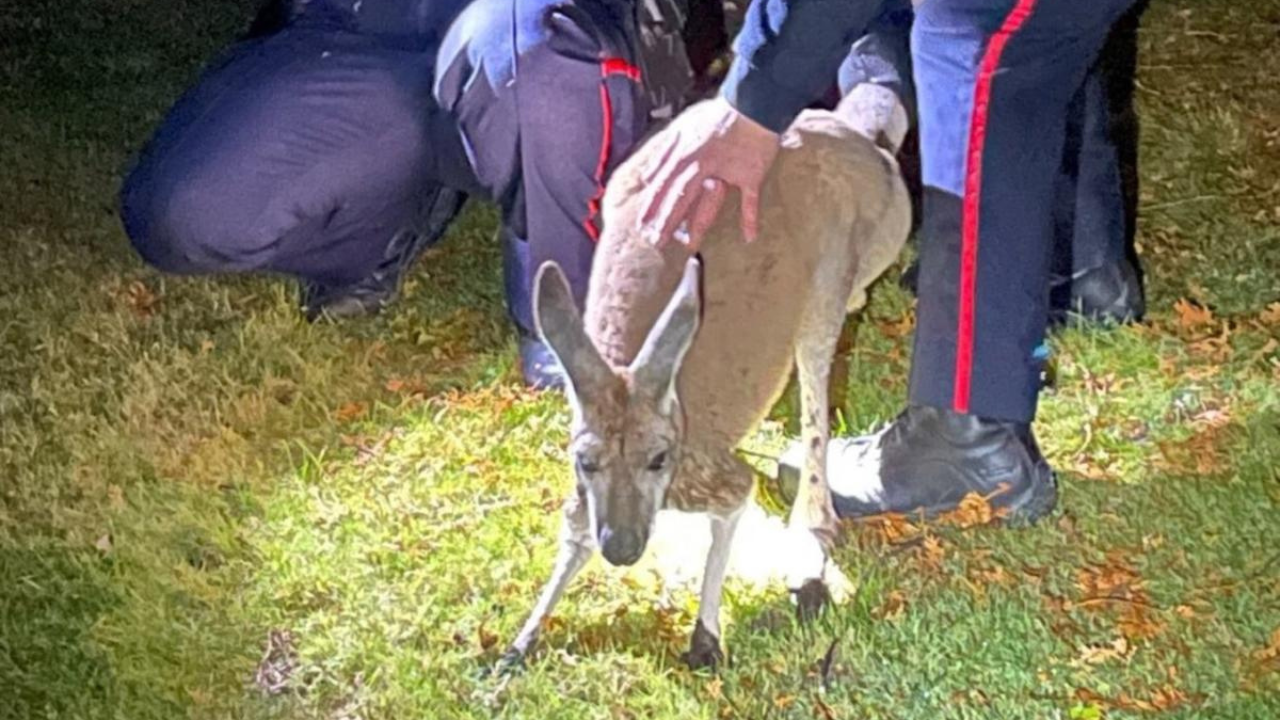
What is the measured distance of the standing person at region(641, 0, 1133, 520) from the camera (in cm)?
248

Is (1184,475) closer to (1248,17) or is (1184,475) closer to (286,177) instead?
(286,177)

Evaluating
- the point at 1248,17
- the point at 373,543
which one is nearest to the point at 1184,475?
the point at 373,543

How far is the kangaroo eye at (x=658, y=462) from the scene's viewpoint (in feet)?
7.43

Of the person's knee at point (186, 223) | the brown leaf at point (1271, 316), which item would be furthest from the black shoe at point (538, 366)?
the brown leaf at point (1271, 316)

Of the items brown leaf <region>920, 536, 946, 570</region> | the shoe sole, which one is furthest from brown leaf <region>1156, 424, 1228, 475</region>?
brown leaf <region>920, 536, 946, 570</region>

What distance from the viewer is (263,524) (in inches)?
120

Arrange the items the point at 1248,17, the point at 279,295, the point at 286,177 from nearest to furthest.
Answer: the point at 286,177 → the point at 279,295 → the point at 1248,17

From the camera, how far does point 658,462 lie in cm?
227

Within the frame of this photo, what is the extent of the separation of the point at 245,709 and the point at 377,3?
161 cm

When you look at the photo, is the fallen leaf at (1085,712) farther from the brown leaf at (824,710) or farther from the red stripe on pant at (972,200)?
the red stripe on pant at (972,200)

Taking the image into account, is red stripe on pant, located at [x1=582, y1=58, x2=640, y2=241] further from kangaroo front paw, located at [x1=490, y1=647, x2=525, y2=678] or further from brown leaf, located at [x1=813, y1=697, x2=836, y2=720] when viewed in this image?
brown leaf, located at [x1=813, y1=697, x2=836, y2=720]

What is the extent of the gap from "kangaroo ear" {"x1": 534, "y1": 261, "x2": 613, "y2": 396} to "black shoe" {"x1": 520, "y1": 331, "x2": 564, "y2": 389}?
1.13 m

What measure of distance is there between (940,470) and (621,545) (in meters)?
0.84

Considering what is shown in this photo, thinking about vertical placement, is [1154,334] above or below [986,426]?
below
